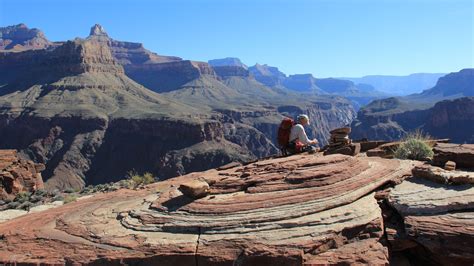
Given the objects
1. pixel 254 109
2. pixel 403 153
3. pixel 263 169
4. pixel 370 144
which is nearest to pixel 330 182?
pixel 263 169

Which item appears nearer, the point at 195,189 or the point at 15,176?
the point at 195,189

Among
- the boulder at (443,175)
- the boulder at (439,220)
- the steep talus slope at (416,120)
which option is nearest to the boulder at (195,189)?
the boulder at (439,220)

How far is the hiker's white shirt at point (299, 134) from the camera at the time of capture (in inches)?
587

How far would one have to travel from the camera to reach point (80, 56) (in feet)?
481

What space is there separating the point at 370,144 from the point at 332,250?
31.9 feet

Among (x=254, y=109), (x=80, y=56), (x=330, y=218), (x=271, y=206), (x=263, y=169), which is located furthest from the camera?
(x=254, y=109)

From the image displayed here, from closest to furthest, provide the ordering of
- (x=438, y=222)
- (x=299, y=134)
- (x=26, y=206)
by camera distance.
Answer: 1. (x=438, y=222)
2. (x=299, y=134)
3. (x=26, y=206)

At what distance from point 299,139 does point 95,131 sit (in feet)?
339

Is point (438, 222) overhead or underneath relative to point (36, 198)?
overhead

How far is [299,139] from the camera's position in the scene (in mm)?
15070

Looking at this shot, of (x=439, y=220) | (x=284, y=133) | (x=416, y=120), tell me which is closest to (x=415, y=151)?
(x=284, y=133)

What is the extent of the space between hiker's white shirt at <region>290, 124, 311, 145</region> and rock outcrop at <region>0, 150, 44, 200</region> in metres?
17.5

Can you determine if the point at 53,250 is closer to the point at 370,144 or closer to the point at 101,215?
the point at 101,215

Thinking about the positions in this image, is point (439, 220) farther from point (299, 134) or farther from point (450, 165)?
point (299, 134)
